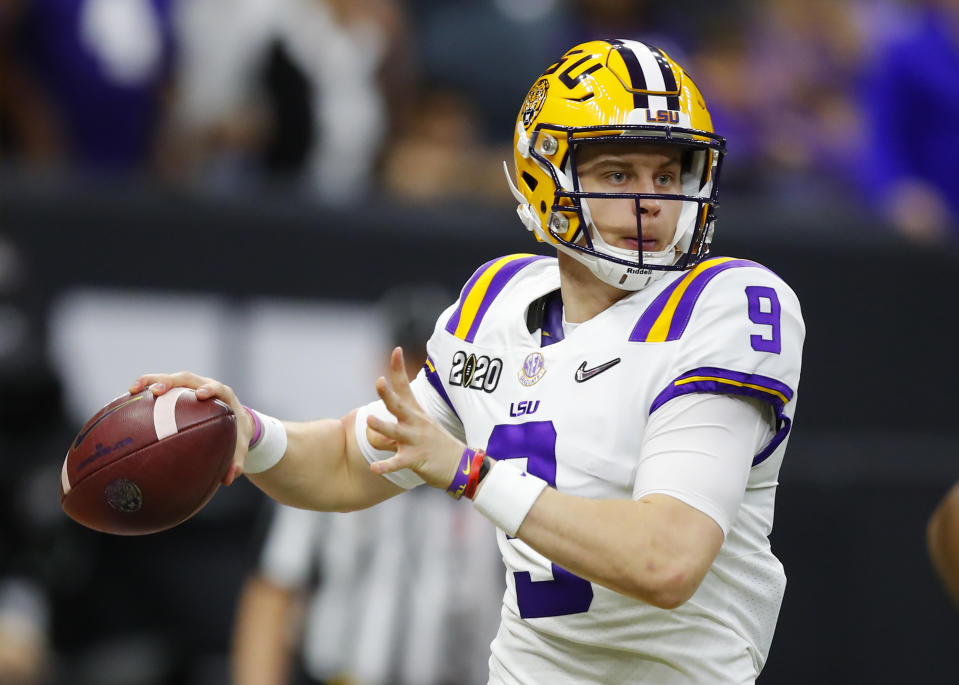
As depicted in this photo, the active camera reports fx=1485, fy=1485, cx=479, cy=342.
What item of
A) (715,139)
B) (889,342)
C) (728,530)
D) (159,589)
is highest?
(715,139)

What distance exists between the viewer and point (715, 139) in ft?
9.64

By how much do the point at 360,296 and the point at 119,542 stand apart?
4.63 feet

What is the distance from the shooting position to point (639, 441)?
9.04 feet

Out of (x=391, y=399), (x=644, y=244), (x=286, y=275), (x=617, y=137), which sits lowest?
(x=286, y=275)

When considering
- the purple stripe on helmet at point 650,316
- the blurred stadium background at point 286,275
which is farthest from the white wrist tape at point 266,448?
the blurred stadium background at point 286,275

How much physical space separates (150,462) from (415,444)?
568 millimetres

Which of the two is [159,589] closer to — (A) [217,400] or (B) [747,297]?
(A) [217,400]

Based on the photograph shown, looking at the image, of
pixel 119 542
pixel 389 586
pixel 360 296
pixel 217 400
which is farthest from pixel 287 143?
pixel 217 400

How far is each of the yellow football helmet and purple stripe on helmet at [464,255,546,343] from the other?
7.2 inches

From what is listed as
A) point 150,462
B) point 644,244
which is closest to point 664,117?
point 644,244

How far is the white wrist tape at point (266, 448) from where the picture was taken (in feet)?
10.2

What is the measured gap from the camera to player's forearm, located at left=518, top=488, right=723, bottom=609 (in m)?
2.51

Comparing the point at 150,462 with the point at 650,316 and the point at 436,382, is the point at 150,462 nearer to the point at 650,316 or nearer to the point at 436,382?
the point at 436,382

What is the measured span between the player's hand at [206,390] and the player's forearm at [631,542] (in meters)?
0.69
